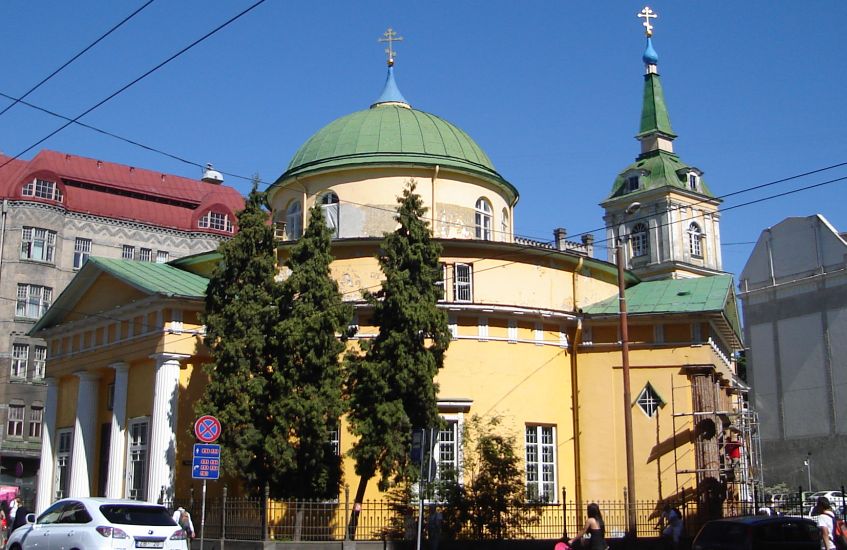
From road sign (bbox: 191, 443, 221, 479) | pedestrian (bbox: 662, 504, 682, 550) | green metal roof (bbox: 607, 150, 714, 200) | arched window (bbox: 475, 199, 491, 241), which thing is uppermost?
green metal roof (bbox: 607, 150, 714, 200)

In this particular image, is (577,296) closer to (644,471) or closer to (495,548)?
(644,471)

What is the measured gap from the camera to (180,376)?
32.0m

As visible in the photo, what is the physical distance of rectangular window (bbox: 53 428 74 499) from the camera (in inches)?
1462

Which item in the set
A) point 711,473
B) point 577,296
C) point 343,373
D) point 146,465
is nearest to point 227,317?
point 343,373

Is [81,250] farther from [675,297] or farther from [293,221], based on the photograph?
[675,297]

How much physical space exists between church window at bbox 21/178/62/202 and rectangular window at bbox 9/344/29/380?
833 cm

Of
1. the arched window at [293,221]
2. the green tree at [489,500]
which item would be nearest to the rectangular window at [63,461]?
the arched window at [293,221]

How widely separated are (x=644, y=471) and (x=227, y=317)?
13.4m

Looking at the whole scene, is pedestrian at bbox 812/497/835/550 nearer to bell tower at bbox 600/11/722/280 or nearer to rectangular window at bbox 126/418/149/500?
rectangular window at bbox 126/418/149/500

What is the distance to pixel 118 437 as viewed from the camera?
33.4m

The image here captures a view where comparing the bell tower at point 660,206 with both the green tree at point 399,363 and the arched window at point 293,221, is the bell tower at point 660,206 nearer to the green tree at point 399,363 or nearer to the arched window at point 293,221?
the arched window at point 293,221

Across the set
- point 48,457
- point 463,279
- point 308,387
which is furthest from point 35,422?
point 308,387

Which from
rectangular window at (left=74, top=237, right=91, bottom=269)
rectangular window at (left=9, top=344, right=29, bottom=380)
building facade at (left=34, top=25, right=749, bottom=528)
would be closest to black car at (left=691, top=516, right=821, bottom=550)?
building facade at (left=34, top=25, right=749, bottom=528)

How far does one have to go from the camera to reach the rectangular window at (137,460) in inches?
1287
